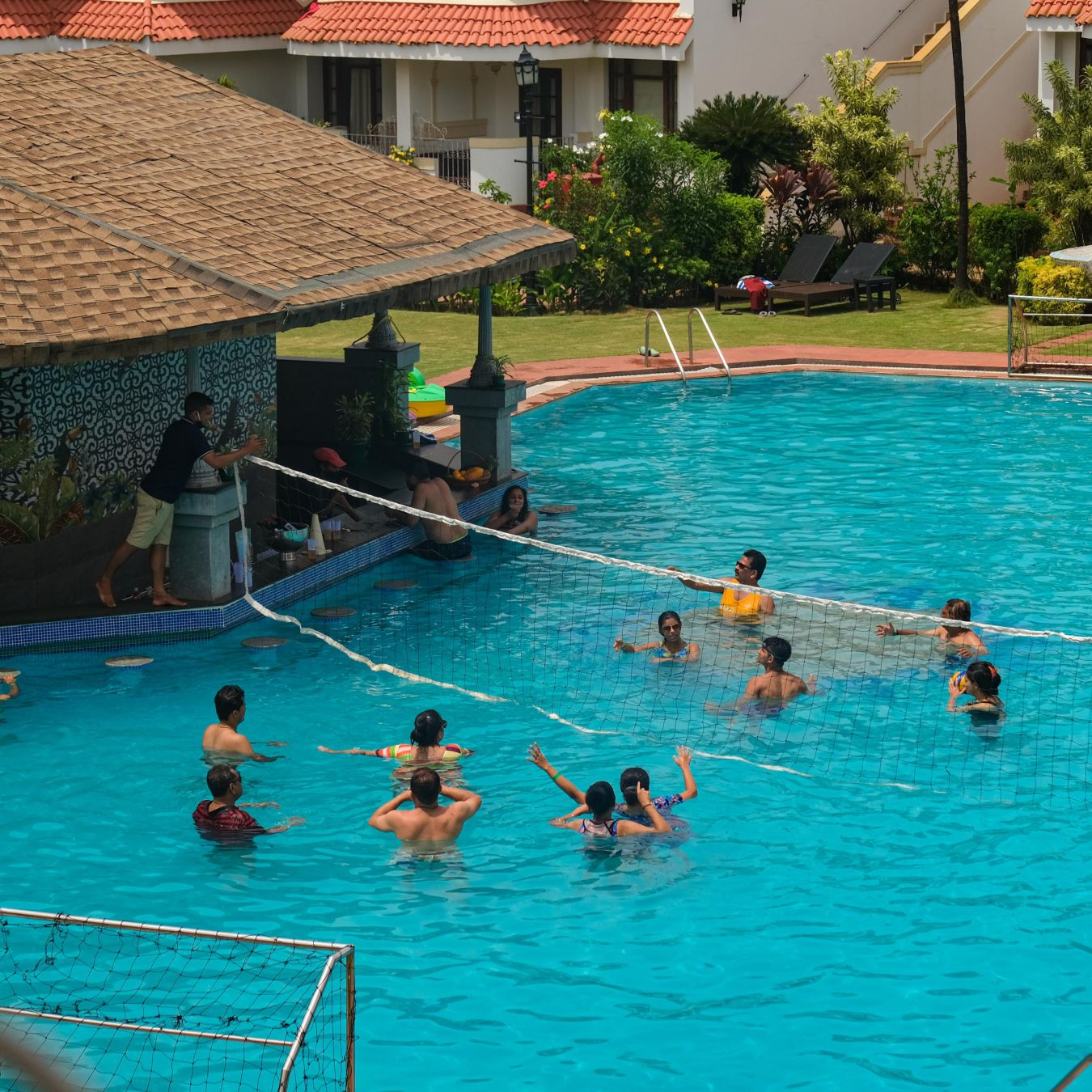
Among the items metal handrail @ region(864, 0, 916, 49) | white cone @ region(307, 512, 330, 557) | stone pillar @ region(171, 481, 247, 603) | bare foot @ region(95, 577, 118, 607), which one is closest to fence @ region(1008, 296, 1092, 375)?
metal handrail @ region(864, 0, 916, 49)

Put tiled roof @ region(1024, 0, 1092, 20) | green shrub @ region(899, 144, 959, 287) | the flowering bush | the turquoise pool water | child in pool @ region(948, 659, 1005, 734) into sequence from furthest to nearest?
green shrub @ region(899, 144, 959, 287), tiled roof @ region(1024, 0, 1092, 20), the flowering bush, child in pool @ region(948, 659, 1005, 734), the turquoise pool water

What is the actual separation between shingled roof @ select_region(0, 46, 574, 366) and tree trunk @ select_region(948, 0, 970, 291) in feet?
49.3

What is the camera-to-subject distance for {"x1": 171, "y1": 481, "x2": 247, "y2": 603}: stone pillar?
17.2 m

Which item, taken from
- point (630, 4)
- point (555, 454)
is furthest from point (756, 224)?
point (555, 454)

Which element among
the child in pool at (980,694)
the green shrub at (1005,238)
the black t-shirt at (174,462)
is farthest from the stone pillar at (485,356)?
the green shrub at (1005,238)

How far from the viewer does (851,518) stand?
841 inches

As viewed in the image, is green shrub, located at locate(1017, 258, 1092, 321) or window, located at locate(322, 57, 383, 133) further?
window, located at locate(322, 57, 383, 133)

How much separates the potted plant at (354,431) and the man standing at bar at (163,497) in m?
5.18

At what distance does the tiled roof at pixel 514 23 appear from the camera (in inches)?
1576

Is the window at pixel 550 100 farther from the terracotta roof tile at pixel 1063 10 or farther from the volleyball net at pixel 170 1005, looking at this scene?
the volleyball net at pixel 170 1005

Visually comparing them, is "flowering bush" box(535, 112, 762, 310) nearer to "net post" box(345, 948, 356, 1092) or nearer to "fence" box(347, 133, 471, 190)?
"fence" box(347, 133, 471, 190)

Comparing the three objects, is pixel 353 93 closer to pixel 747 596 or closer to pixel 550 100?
pixel 550 100

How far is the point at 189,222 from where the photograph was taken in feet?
59.1

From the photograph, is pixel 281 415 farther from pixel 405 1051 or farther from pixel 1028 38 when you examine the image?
pixel 1028 38
